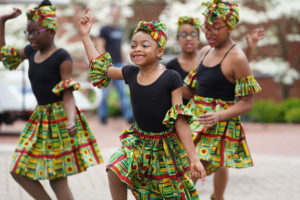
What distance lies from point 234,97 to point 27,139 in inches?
72.4

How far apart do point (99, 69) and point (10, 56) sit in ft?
4.27

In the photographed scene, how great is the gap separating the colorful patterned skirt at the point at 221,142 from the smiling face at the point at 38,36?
1483mm

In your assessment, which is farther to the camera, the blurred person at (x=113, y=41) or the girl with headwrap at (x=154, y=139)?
the blurred person at (x=113, y=41)

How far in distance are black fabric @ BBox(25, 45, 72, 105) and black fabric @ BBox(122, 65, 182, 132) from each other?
1.00 metres

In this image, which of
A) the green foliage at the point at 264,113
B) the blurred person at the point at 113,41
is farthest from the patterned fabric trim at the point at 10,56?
the green foliage at the point at 264,113

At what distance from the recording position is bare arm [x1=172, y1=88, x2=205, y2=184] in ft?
11.5

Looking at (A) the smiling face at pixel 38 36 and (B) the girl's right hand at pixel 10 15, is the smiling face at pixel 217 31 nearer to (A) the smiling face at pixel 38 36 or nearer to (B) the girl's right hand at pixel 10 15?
(A) the smiling face at pixel 38 36

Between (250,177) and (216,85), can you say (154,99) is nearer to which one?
(216,85)

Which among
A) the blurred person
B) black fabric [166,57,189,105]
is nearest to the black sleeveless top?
black fabric [166,57,189,105]

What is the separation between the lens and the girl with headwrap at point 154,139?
11.7ft

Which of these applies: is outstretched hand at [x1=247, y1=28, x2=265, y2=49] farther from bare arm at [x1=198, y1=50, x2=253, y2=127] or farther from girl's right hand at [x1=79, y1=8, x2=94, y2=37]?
girl's right hand at [x1=79, y1=8, x2=94, y2=37]

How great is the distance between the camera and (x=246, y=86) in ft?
14.9

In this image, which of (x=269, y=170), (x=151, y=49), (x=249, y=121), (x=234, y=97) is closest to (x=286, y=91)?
(x=249, y=121)

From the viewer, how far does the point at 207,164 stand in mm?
4773
